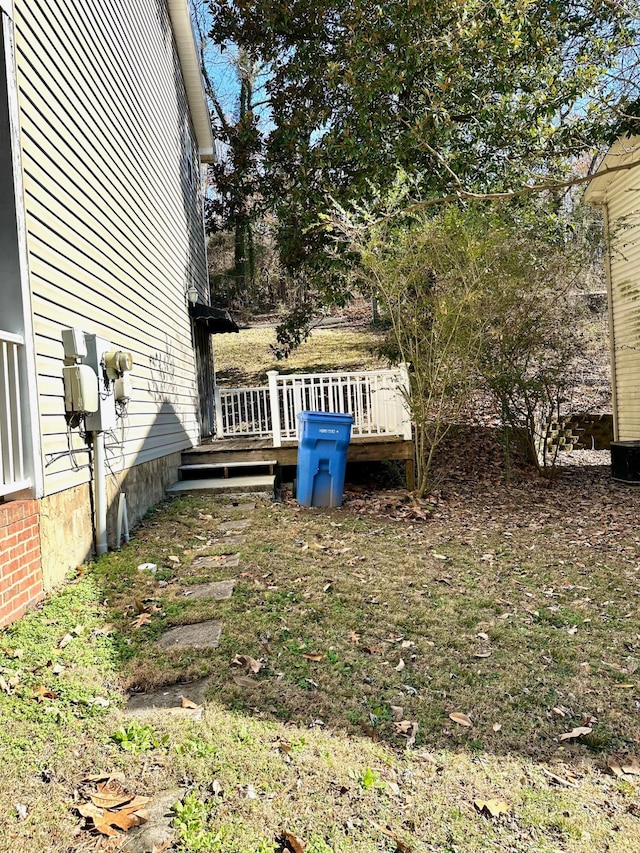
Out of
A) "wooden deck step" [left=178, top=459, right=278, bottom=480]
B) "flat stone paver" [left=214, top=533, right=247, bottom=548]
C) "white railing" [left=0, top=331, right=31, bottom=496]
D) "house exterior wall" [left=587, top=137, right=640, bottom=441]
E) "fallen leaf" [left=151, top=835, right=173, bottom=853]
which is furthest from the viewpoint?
"house exterior wall" [left=587, top=137, right=640, bottom=441]

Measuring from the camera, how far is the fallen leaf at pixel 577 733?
302 centimetres

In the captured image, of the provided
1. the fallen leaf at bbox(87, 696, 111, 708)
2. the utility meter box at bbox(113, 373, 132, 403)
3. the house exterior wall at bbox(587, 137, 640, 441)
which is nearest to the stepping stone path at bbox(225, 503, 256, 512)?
the utility meter box at bbox(113, 373, 132, 403)

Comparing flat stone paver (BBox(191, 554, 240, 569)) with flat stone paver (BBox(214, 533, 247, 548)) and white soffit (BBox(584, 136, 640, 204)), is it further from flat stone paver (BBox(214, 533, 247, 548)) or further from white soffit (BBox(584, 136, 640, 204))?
white soffit (BBox(584, 136, 640, 204))

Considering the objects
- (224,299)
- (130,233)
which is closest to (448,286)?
(130,233)

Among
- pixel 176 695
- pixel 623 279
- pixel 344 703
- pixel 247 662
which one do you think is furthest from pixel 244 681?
pixel 623 279

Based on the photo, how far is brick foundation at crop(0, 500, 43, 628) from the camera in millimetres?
3248

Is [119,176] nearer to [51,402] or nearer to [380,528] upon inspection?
[51,402]

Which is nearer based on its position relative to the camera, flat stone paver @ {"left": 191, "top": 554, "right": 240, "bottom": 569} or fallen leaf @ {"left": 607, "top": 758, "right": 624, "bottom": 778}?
fallen leaf @ {"left": 607, "top": 758, "right": 624, "bottom": 778}

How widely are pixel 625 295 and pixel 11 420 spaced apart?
10.4 metres

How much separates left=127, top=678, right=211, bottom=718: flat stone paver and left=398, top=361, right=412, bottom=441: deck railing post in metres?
5.63

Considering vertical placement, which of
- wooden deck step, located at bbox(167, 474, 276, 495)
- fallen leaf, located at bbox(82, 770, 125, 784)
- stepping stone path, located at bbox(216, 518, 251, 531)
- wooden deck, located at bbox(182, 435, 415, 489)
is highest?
wooden deck, located at bbox(182, 435, 415, 489)

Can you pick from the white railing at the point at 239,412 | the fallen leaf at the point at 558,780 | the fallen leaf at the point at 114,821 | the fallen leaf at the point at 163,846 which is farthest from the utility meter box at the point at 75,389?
the white railing at the point at 239,412

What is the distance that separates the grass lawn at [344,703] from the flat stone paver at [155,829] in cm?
4

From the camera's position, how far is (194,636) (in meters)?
3.60
